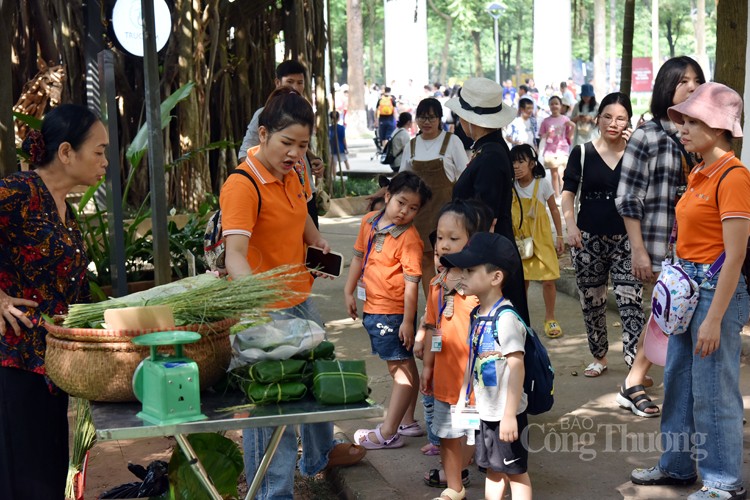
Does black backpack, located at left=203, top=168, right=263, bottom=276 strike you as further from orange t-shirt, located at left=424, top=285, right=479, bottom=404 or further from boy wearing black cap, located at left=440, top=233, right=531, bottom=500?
orange t-shirt, located at left=424, top=285, right=479, bottom=404

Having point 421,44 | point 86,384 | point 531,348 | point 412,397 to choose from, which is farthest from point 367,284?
point 421,44

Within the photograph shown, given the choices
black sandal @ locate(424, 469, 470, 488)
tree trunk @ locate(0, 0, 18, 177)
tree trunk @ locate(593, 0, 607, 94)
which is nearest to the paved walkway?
black sandal @ locate(424, 469, 470, 488)

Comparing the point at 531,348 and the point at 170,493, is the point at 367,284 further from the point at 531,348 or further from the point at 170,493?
the point at 170,493

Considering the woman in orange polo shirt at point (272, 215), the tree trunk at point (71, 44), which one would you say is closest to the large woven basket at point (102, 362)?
the woman in orange polo shirt at point (272, 215)

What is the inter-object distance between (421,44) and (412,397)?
38.6m

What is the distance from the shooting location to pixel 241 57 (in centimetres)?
1256

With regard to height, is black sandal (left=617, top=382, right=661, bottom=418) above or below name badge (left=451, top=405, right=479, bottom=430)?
below

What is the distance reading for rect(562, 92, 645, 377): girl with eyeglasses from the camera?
6.16m

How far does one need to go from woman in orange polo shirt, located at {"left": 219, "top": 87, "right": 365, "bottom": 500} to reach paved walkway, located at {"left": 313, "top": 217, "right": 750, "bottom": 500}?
12.8 inches

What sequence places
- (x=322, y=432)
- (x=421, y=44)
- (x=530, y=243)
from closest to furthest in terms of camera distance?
(x=322, y=432) < (x=530, y=243) < (x=421, y=44)

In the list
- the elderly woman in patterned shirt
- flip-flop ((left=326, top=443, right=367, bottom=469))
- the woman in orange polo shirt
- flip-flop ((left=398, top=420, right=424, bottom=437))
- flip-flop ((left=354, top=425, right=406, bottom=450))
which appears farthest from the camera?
flip-flop ((left=398, top=420, right=424, bottom=437))

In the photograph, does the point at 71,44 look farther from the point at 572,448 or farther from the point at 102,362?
the point at 102,362

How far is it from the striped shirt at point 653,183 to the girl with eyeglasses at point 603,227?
0.68 meters

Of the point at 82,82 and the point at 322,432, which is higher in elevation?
the point at 82,82
